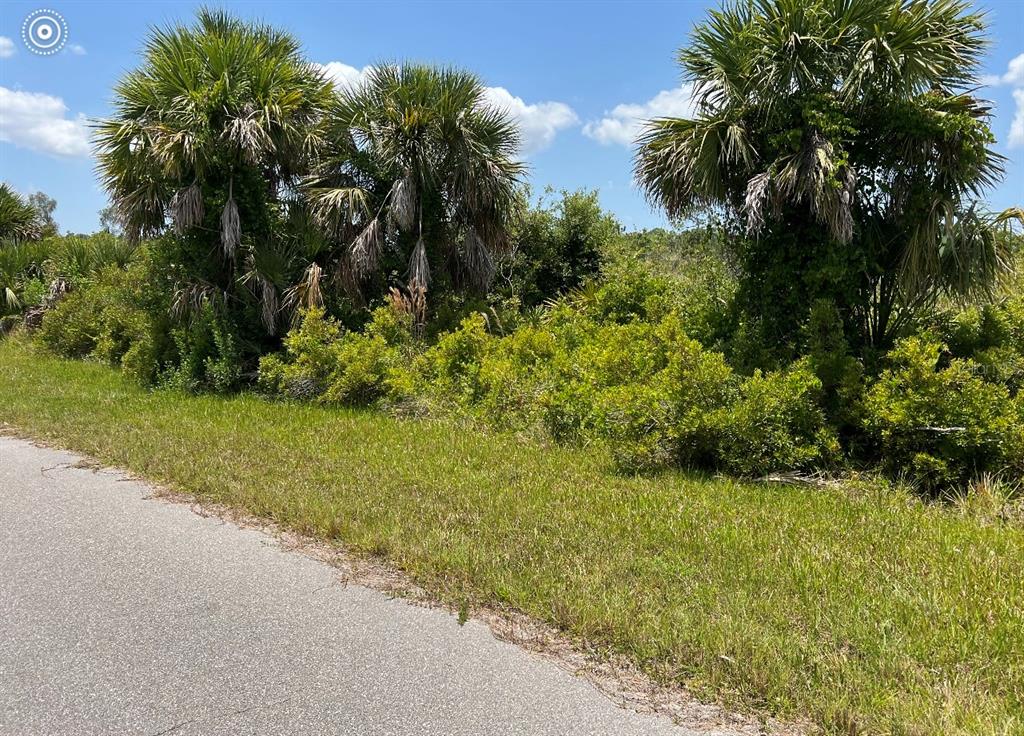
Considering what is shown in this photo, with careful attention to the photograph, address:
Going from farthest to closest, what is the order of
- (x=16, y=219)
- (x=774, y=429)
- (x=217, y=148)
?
(x=16, y=219) < (x=217, y=148) < (x=774, y=429)

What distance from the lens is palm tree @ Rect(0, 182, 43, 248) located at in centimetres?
2586

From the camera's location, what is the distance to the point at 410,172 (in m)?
Result: 12.2

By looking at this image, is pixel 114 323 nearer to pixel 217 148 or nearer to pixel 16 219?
pixel 217 148

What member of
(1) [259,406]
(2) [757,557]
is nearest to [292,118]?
(1) [259,406]

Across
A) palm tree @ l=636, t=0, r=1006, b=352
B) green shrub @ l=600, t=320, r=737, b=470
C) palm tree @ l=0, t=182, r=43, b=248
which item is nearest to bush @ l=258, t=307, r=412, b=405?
green shrub @ l=600, t=320, r=737, b=470

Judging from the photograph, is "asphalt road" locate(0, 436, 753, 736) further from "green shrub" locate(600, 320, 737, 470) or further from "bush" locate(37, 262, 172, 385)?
"bush" locate(37, 262, 172, 385)

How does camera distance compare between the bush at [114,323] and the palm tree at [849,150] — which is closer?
the palm tree at [849,150]

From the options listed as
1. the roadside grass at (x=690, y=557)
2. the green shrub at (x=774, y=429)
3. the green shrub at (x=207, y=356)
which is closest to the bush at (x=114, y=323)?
the green shrub at (x=207, y=356)

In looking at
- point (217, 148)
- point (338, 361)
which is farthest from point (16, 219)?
point (338, 361)

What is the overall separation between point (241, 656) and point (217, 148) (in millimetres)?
10461

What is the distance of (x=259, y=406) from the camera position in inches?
395

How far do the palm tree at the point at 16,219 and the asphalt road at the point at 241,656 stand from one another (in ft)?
87.1

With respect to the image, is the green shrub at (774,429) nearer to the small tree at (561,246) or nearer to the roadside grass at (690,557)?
the roadside grass at (690,557)

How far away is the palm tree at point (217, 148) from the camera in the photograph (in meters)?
11.5
